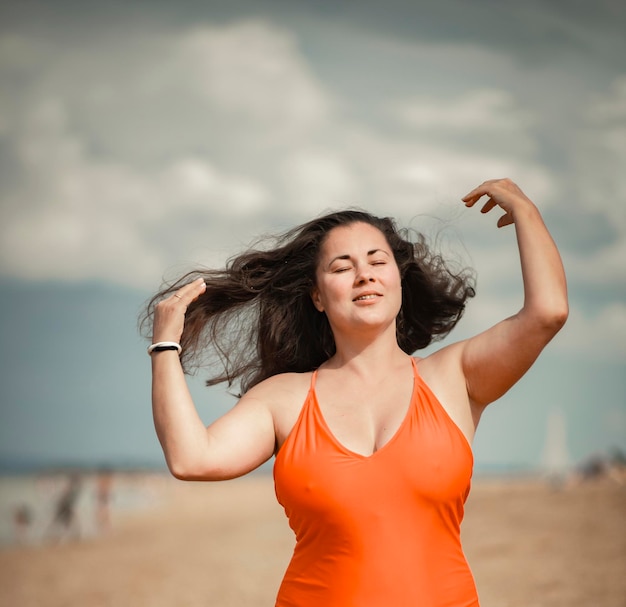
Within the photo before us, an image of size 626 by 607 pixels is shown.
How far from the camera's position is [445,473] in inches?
98.0

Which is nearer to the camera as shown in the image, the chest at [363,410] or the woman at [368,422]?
the woman at [368,422]

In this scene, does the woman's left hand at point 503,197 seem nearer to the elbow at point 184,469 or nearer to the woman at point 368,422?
the woman at point 368,422

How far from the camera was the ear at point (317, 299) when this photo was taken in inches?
124

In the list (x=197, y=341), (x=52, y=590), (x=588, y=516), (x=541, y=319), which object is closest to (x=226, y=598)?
(x=52, y=590)

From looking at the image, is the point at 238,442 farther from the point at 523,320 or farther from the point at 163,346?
the point at 523,320

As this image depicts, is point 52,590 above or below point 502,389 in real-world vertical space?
below

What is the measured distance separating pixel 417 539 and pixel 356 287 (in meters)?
0.84

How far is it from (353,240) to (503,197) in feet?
1.80

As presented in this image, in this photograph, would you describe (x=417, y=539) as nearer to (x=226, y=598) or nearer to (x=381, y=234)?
(x=381, y=234)

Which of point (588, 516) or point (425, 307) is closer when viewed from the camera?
point (425, 307)

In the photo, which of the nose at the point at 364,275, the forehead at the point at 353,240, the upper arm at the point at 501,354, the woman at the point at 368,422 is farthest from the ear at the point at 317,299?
the upper arm at the point at 501,354

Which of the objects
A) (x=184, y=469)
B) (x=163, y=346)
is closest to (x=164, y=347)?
(x=163, y=346)

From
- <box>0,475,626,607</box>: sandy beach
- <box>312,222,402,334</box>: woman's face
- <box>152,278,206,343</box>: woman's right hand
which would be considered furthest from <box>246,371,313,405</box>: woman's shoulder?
<box>0,475,626,607</box>: sandy beach

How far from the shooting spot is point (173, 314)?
2832 mm
